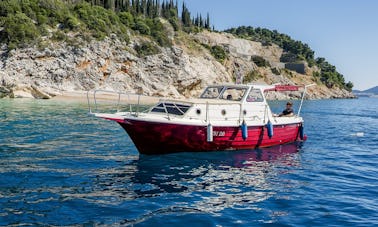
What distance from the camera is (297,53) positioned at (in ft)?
460

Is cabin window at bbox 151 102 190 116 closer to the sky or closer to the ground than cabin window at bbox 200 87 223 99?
closer to the ground

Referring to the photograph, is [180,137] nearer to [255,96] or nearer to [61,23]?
[255,96]

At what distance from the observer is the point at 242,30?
164625mm

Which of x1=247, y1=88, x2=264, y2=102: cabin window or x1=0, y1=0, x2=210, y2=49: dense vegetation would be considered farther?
x1=0, y1=0, x2=210, y2=49: dense vegetation

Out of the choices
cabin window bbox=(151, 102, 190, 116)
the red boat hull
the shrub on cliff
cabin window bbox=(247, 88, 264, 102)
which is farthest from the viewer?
the shrub on cliff

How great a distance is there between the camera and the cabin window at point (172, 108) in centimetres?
1539

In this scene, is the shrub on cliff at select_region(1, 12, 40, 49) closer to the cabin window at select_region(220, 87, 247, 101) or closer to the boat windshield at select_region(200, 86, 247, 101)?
the boat windshield at select_region(200, 86, 247, 101)

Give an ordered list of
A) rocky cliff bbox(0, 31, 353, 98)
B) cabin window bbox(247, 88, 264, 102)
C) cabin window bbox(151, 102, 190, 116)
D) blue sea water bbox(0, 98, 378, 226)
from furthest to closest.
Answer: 1. rocky cliff bbox(0, 31, 353, 98)
2. cabin window bbox(247, 88, 264, 102)
3. cabin window bbox(151, 102, 190, 116)
4. blue sea water bbox(0, 98, 378, 226)

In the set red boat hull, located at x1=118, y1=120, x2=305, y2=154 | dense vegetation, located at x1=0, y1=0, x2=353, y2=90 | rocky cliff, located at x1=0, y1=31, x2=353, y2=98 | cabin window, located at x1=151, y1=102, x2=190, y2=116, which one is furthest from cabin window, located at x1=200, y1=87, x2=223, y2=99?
dense vegetation, located at x1=0, y1=0, x2=353, y2=90

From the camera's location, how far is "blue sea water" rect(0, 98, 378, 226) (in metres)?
8.33

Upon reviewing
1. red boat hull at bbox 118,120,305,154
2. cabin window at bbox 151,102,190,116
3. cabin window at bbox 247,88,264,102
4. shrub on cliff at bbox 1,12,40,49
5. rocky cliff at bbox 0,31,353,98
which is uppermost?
shrub on cliff at bbox 1,12,40,49

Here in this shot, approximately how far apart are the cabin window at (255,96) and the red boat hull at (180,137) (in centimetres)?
156

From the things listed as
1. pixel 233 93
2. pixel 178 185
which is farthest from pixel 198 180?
pixel 233 93

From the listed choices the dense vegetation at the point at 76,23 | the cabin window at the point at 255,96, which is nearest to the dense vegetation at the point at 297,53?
the dense vegetation at the point at 76,23
